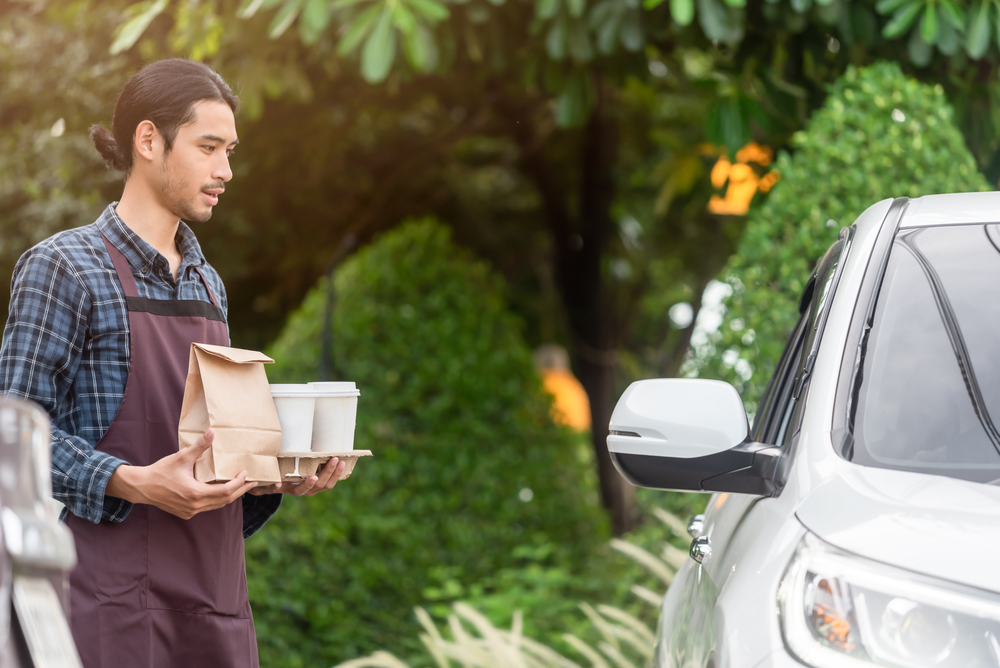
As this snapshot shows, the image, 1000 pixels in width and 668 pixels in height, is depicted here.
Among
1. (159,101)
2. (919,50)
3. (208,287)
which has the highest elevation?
(919,50)

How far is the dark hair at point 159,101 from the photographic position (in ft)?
5.79

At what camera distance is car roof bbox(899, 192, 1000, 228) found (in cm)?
185

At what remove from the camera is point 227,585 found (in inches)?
71.2

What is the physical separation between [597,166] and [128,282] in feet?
19.3

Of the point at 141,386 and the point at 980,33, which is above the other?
the point at 980,33

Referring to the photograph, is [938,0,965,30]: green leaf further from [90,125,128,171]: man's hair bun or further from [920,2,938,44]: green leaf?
[90,125,128,171]: man's hair bun

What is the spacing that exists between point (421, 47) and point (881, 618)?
304cm

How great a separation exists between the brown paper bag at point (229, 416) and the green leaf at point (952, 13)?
10.5 feet

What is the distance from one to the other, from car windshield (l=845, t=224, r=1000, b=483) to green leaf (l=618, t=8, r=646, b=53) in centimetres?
252

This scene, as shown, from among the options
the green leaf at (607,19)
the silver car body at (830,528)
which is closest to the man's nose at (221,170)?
the silver car body at (830,528)

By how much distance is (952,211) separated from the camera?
1.89 m

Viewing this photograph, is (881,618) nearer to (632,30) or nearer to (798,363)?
(798,363)

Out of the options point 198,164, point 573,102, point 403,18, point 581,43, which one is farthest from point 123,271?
point 573,102

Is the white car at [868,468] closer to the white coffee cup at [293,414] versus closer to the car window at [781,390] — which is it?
the car window at [781,390]
